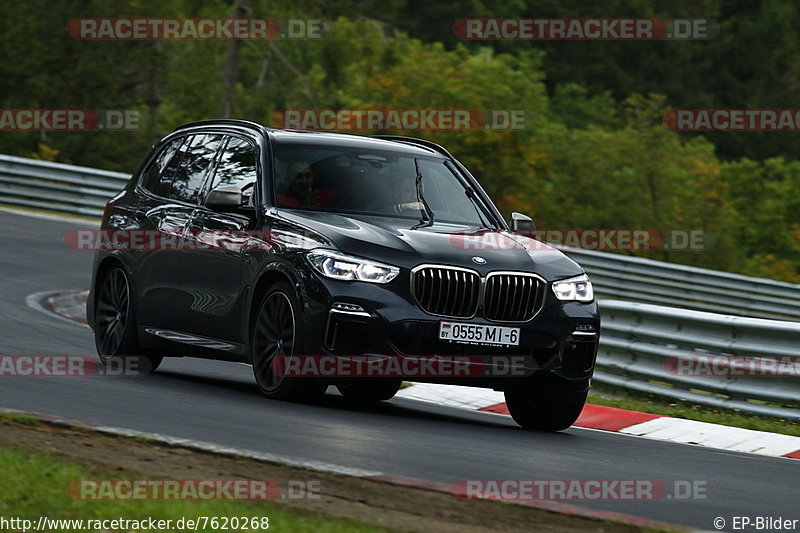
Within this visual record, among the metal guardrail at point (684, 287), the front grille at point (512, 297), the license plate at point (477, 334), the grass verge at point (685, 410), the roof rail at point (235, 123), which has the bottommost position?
the grass verge at point (685, 410)

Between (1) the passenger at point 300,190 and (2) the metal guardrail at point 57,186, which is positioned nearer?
(1) the passenger at point 300,190

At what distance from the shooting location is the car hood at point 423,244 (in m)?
9.21

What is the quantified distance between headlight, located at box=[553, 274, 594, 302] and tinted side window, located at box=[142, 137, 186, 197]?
3.32 metres

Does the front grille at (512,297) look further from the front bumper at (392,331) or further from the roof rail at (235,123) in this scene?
the roof rail at (235,123)

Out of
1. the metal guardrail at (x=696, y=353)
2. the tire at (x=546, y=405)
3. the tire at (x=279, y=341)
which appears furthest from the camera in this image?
the metal guardrail at (x=696, y=353)

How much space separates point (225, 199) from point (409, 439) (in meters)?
2.31

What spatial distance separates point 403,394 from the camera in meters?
12.0

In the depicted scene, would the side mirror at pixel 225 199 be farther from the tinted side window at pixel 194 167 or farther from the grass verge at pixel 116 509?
the grass verge at pixel 116 509

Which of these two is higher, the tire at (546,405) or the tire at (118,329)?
the tire at (118,329)

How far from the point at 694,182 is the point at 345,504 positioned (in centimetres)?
5811

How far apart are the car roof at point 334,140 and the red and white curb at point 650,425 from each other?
2.07 m

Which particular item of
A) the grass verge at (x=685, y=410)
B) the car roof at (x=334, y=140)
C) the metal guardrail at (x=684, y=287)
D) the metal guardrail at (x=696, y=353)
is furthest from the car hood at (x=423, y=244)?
the metal guardrail at (x=684, y=287)

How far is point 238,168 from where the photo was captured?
1057cm

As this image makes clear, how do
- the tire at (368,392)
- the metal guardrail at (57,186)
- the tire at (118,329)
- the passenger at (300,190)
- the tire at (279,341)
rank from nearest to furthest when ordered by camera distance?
the tire at (279,341)
the passenger at (300,190)
the tire at (368,392)
the tire at (118,329)
the metal guardrail at (57,186)
